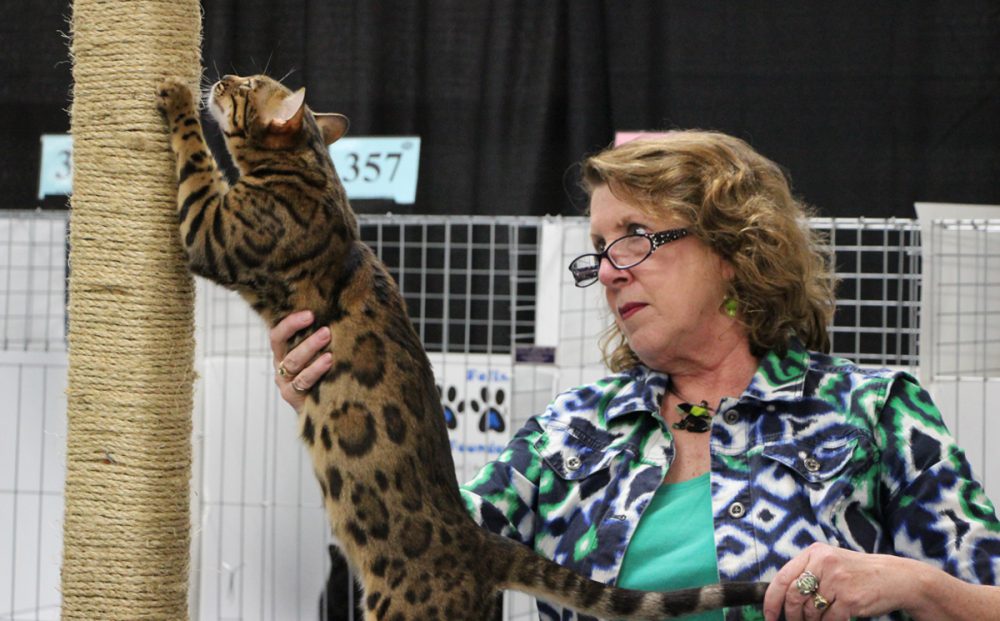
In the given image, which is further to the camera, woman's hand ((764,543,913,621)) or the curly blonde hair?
the curly blonde hair

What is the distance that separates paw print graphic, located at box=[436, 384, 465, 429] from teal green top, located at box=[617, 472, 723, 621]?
3.62 feet

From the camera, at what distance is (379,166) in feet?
9.48

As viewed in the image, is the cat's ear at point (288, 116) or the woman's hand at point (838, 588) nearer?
the woman's hand at point (838, 588)

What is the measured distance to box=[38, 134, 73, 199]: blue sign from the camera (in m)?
2.93

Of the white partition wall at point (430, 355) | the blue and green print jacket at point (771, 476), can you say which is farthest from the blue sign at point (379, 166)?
the blue and green print jacket at point (771, 476)

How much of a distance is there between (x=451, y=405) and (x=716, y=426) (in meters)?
1.15

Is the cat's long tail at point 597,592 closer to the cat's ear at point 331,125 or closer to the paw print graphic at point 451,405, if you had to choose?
the cat's ear at point 331,125

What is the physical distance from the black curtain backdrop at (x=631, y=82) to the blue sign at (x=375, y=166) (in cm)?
7

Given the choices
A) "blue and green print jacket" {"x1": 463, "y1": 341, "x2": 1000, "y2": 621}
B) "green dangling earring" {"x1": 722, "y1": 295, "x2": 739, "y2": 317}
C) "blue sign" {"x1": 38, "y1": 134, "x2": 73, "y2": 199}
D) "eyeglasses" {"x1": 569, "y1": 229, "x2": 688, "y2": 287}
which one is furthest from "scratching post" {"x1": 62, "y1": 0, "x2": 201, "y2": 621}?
"blue sign" {"x1": 38, "y1": 134, "x2": 73, "y2": 199}

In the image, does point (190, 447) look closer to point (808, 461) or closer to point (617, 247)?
point (617, 247)

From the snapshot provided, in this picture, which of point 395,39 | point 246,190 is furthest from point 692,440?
point 395,39

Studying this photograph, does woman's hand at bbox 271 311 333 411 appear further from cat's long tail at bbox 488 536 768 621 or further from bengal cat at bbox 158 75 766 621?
cat's long tail at bbox 488 536 768 621

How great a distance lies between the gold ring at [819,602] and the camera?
1188 millimetres

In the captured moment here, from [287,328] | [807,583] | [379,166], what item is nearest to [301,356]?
[287,328]
